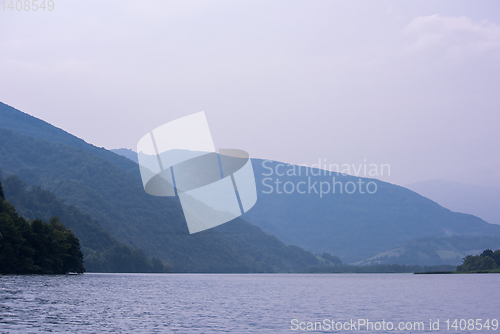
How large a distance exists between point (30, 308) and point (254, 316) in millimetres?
27409

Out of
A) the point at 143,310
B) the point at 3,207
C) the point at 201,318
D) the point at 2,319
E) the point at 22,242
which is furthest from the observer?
the point at 3,207

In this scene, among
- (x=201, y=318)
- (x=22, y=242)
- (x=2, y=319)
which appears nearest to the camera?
(x=2, y=319)

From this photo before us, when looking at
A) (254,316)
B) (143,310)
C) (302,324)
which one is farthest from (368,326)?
(143,310)

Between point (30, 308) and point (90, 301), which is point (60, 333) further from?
point (90, 301)

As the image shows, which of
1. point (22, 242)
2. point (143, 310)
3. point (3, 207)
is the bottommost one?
point (143, 310)

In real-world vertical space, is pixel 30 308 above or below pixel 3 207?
below

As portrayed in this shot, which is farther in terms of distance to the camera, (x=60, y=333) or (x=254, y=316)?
(x=254, y=316)

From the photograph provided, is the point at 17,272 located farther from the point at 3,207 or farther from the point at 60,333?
the point at 60,333

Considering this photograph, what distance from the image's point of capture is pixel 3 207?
176375mm

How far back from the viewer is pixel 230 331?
2068 inches

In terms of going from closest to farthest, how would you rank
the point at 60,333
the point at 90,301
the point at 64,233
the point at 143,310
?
1. the point at 60,333
2. the point at 143,310
3. the point at 90,301
4. the point at 64,233

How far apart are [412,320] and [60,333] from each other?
137 ft

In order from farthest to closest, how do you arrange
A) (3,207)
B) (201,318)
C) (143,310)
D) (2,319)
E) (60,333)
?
(3,207) < (143,310) < (201,318) < (2,319) < (60,333)

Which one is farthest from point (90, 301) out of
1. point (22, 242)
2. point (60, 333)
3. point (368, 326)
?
point (22, 242)
